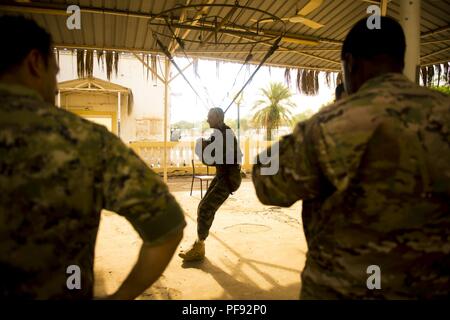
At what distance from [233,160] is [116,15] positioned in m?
3.35

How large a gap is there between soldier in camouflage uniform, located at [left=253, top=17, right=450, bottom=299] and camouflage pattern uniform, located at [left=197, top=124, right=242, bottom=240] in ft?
9.29

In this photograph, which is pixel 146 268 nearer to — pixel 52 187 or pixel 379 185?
pixel 52 187

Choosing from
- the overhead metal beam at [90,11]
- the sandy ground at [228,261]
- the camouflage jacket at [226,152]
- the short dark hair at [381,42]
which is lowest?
the sandy ground at [228,261]

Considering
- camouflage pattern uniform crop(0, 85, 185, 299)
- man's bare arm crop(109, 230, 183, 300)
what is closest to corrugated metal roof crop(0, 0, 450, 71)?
camouflage pattern uniform crop(0, 85, 185, 299)

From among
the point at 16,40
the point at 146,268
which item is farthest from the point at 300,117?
the point at 16,40

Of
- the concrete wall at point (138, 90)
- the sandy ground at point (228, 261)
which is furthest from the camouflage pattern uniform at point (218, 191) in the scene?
the concrete wall at point (138, 90)

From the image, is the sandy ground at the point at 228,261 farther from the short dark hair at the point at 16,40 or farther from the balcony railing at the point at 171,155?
the balcony railing at the point at 171,155

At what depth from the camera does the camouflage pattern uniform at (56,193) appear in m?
0.94

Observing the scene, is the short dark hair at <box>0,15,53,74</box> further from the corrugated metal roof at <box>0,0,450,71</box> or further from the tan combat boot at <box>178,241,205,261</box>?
the corrugated metal roof at <box>0,0,450,71</box>

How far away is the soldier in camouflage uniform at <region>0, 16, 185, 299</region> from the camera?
0.95 meters

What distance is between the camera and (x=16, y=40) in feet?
3.33

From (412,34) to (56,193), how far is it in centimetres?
348
